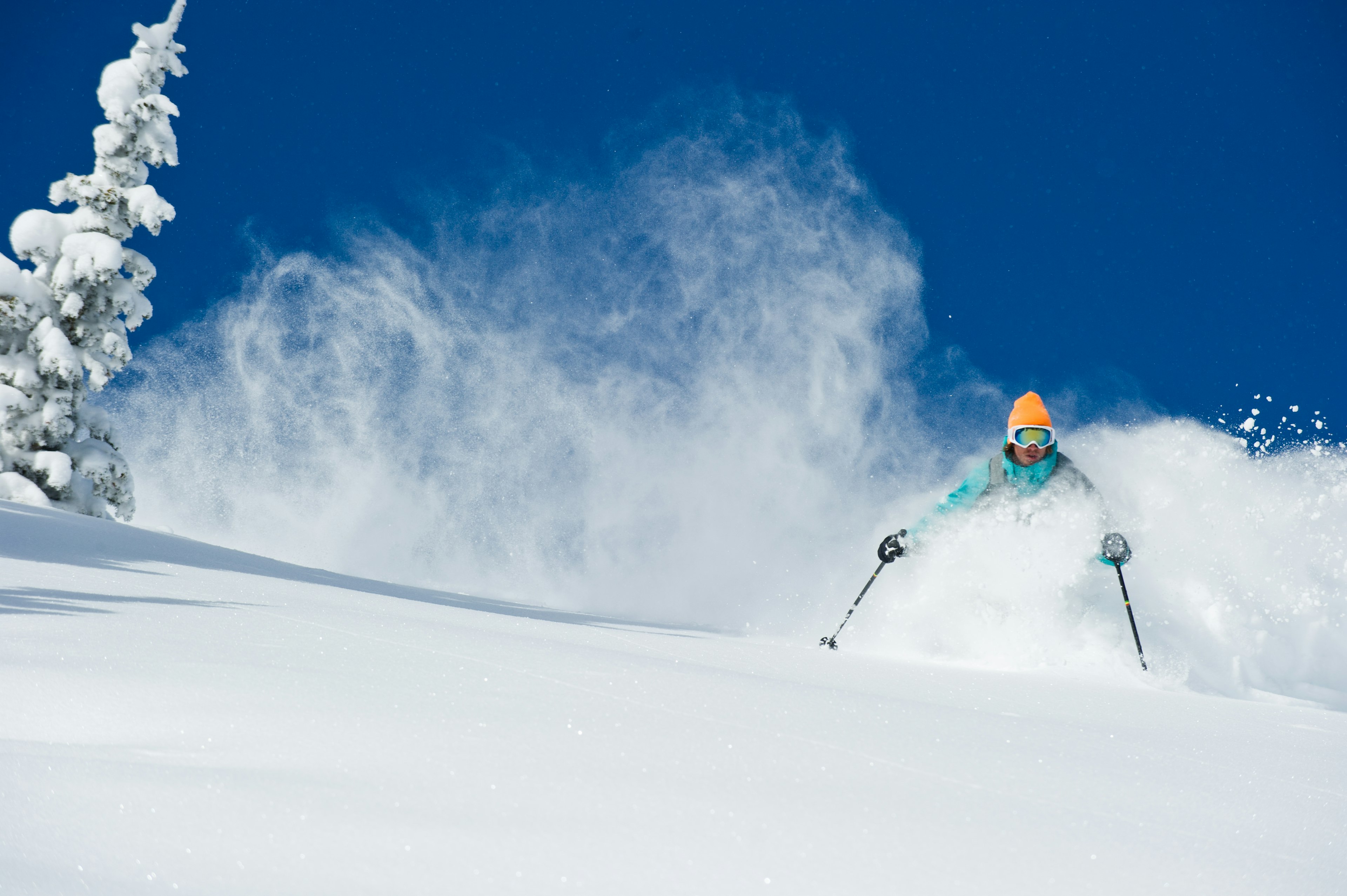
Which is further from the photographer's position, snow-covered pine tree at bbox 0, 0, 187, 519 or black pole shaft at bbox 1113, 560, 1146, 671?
snow-covered pine tree at bbox 0, 0, 187, 519

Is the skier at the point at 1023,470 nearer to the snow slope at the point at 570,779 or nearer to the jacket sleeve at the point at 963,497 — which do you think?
the jacket sleeve at the point at 963,497

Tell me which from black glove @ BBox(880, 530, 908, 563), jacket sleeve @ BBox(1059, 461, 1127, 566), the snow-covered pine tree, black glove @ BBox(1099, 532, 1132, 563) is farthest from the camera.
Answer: the snow-covered pine tree

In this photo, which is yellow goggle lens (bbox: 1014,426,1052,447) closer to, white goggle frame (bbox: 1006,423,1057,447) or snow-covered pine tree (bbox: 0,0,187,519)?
white goggle frame (bbox: 1006,423,1057,447)

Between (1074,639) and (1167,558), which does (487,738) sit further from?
(1167,558)

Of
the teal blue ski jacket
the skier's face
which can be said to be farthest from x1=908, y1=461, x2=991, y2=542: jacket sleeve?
the skier's face

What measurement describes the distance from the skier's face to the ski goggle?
0.06 ft

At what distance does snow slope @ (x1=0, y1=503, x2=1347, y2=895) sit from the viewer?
4.41 ft

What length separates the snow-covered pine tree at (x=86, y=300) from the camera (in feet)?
37.7

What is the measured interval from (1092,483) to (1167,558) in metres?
1.15

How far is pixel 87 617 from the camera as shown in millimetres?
3189

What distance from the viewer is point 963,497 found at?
7.69 meters

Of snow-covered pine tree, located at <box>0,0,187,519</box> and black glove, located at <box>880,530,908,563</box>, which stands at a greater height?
snow-covered pine tree, located at <box>0,0,187,519</box>

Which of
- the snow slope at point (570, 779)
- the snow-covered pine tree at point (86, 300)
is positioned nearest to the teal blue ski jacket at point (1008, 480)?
the snow slope at point (570, 779)

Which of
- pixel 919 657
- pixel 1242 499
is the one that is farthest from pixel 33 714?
pixel 1242 499
